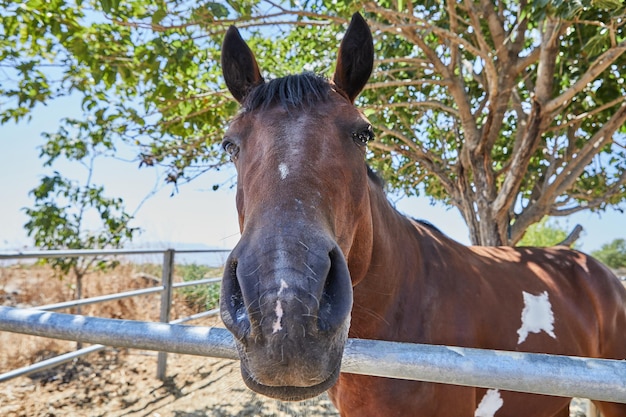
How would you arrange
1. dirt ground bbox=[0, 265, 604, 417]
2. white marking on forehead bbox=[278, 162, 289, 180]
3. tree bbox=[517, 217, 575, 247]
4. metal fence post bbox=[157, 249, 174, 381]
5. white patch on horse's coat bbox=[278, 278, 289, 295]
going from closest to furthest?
white patch on horse's coat bbox=[278, 278, 289, 295] → white marking on forehead bbox=[278, 162, 289, 180] → dirt ground bbox=[0, 265, 604, 417] → metal fence post bbox=[157, 249, 174, 381] → tree bbox=[517, 217, 575, 247]

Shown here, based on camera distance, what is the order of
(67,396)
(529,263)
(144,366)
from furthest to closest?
1. (144,366)
2. (67,396)
3. (529,263)

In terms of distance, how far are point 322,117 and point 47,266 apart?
683 centimetres

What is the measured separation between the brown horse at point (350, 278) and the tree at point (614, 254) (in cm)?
3589

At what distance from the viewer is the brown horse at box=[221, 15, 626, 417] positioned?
0.99 metres

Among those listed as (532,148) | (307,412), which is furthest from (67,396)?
(532,148)

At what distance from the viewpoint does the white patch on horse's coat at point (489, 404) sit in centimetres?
212

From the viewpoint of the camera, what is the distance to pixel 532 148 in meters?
4.11

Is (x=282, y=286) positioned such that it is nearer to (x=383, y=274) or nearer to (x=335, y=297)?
(x=335, y=297)

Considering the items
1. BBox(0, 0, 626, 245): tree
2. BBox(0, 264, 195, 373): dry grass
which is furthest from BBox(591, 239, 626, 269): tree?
BBox(0, 264, 195, 373): dry grass

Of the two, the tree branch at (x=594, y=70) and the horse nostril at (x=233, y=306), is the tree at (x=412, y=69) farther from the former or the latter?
the horse nostril at (x=233, y=306)

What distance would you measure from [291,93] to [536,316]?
6.69ft

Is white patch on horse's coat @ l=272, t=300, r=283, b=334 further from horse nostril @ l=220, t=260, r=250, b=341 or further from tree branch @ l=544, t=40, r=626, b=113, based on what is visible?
tree branch @ l=544, t=40, r=626, b=113

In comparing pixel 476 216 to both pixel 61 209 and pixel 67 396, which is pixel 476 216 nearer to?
pixel 67 396

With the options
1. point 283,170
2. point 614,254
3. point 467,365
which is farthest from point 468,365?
point 614,254
